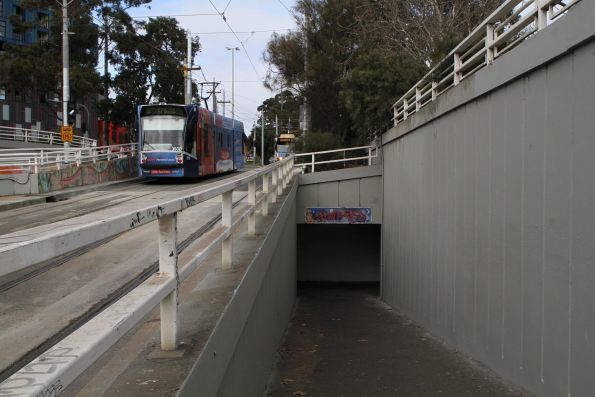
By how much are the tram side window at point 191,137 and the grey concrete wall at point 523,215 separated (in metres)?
12.4

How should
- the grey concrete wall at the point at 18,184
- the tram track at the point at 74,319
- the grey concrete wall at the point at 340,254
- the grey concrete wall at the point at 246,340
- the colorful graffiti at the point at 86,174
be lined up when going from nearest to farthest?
the grey concrete wall at the point at 246,340 → the tram track at the point at 74,319 → the grey concrete wall at the point at 18,184 → the colorful graffiti at the point at 86,174 → the grey concrete wall at the point at 340,254

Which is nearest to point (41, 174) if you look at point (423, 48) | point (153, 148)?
point (153, 148)

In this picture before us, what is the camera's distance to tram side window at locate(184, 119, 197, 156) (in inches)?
895

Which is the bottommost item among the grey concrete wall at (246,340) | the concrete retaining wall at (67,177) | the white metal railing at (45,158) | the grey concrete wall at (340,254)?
the grey concrete wall at (340,254)

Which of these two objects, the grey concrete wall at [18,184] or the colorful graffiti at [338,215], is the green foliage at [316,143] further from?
the grey concrete wall at [18,184]

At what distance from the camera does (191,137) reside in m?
22.9

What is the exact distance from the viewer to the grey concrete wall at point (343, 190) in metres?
21.6

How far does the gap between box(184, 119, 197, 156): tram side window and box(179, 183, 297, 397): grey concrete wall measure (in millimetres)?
13732

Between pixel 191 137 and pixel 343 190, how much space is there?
6357mm

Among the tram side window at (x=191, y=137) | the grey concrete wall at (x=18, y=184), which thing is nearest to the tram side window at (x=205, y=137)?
the tram side window at (x=191, y=137)

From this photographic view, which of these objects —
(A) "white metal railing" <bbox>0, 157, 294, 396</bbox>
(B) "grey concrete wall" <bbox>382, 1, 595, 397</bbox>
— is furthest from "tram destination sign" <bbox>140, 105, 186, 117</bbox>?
(A) "white metal railing" <bbox>0, 157, 294, 396</bbox>

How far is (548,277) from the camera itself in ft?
21.9

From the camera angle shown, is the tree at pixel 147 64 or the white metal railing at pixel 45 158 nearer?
the white metal railing at pixel 45 158

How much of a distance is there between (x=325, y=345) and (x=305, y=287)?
12698 mm
